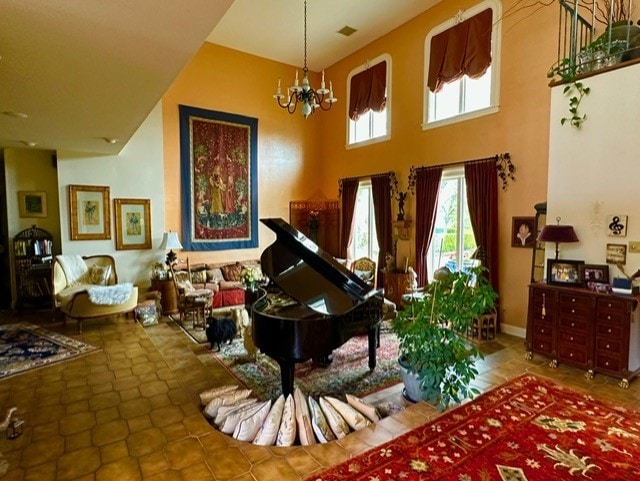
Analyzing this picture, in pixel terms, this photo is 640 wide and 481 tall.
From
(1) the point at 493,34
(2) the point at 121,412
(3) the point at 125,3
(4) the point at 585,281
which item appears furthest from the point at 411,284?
(3) the point at 125,3

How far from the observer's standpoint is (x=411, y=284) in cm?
629

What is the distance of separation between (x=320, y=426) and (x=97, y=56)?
3.30 m

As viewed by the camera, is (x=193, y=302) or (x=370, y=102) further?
(x=370, y=102)

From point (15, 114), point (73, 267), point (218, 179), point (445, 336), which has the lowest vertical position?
point (445, 336)

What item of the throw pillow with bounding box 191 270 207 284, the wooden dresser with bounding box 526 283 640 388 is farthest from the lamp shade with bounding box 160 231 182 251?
the wooden dresser with bounding box 526 283 640 388

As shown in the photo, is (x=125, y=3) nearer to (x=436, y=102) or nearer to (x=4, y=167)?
(x=436, y=102)

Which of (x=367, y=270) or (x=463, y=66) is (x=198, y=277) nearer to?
(x=367, y=270)

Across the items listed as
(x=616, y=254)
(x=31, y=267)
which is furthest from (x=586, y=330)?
(x=31, y=267)

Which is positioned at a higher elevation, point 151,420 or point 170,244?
point 170,244

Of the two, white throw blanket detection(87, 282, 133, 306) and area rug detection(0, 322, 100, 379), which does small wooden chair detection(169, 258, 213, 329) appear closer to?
white throw blanket detection(87, 282, 133, 306)

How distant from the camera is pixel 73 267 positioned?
5.99 m

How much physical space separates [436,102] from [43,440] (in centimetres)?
694

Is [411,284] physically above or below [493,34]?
below

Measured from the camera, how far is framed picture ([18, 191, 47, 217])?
6562 millimetres
